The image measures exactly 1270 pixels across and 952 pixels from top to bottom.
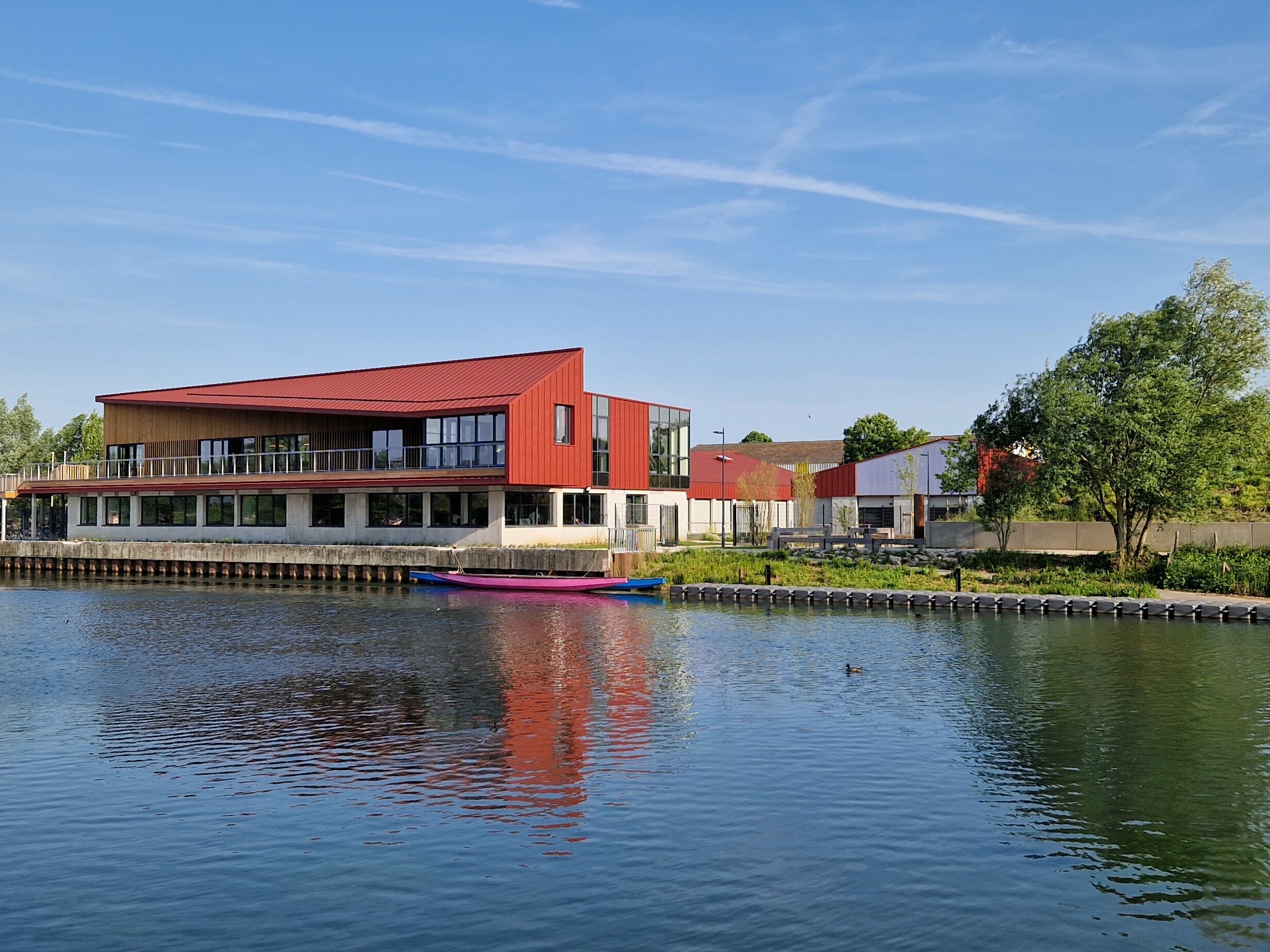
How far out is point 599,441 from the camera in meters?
65.8

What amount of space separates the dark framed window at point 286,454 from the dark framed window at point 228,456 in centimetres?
75

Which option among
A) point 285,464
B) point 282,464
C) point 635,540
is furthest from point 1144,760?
point 282,464

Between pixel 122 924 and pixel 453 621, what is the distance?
93.9ft

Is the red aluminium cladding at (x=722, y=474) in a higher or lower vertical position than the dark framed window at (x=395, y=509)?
higher

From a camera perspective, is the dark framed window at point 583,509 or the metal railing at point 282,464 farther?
the dark framed window at point 583,509

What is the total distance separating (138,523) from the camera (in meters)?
75.6

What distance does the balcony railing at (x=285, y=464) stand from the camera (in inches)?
2363

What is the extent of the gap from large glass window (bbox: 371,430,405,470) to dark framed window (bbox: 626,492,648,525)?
14.6m

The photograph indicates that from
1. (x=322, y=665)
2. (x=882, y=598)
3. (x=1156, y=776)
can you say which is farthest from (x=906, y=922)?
(x=882, y=598)

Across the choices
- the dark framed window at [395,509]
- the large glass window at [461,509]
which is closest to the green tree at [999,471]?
the large glass window at [461,509]

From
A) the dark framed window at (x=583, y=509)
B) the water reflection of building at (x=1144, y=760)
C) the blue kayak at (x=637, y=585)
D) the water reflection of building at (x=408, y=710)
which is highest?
the dark framed window at (x=583, y=509)

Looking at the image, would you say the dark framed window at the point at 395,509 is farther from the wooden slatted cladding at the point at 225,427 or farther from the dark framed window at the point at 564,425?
the dark framed window at the point at 564,425

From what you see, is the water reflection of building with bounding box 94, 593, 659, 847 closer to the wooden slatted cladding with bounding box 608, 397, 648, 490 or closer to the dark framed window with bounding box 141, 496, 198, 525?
the wooden slatted cladding with bounding box 608, 397, 648, 490

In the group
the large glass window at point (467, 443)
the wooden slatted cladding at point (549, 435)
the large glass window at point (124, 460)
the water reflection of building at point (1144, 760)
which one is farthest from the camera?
the large glass window at point (124, 460)
